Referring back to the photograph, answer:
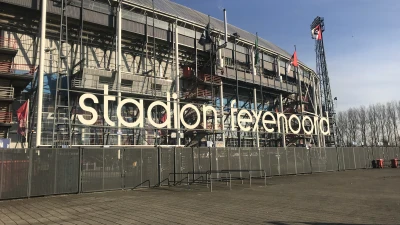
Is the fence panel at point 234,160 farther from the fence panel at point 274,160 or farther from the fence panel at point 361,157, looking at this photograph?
the fence panel at point 361,157

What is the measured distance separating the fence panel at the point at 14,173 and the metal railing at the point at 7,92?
42.1ft

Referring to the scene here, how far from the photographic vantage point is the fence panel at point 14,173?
46.8ft

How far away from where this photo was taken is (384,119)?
283 ft

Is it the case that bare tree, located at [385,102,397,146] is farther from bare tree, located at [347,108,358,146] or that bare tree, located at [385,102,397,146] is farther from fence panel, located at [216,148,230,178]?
fence panel, located at [216,148,230,178]

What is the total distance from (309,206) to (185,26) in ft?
103

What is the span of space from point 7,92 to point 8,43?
4879mm

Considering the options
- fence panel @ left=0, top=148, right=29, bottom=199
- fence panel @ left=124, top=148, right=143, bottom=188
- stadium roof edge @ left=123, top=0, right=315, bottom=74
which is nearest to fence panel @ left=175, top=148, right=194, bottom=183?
fence panel @ left=124, top=148, right=143, bottom=188

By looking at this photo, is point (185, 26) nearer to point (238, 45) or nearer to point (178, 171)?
point (238, 45)

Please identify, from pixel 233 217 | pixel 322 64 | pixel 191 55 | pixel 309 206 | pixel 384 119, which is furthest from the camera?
pixel 384 119

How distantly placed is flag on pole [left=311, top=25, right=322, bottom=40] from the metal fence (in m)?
41.8

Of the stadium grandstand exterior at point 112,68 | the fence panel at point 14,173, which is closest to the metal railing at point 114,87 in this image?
the stadium grandstand exterior at point 112,68

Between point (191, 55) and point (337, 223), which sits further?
point (191, 55)

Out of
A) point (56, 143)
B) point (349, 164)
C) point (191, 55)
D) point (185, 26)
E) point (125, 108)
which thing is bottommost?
point (349, 164)

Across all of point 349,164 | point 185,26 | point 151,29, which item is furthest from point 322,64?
point 151,29
